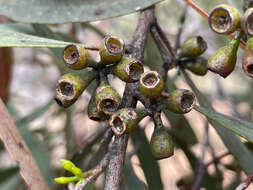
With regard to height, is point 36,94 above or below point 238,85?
above

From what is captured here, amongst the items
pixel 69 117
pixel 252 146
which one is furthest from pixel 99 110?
pixel 69 117

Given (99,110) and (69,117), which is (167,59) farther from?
(69,117)

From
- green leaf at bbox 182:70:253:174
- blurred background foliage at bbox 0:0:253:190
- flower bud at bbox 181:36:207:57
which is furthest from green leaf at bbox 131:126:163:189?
flower bud at bbox 181:36:207:57

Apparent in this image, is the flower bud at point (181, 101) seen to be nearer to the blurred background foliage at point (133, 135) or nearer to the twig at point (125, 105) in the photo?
the twig at point (125, 105)

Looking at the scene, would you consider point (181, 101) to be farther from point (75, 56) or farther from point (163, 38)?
point (163, 38)

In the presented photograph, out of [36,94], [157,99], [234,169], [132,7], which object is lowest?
[234,169]

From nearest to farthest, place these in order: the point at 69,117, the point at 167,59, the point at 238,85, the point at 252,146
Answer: the point at 167,59 → the point at 252,146 → the point at 69,117 → the point at 238,85

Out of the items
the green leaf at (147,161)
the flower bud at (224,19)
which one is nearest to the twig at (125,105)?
the flower bud at (224,19)

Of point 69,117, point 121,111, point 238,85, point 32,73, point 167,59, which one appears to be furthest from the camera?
point 32,73
